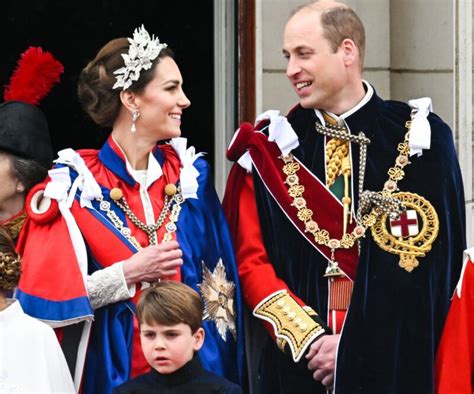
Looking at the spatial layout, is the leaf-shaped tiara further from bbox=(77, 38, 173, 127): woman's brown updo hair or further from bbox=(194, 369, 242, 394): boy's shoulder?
bbox=(194, 369, 242, 394): boy's shoulder

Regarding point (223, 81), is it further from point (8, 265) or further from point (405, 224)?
point (8, 265)

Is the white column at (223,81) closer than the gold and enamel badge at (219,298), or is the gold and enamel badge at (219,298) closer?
the gold and enamel badge at (219,298)

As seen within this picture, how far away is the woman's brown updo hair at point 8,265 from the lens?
5895 millimetres

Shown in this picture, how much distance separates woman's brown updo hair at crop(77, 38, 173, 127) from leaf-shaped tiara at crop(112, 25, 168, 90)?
23 millimetres

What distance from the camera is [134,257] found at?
6.25 metres

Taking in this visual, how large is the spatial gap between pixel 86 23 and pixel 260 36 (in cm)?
107

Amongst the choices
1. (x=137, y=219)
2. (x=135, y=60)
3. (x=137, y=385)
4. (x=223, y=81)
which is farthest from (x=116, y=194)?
(x=223, y=81)

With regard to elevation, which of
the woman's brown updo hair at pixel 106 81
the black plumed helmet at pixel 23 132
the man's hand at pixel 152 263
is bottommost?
the man's hand at pixel 152 263

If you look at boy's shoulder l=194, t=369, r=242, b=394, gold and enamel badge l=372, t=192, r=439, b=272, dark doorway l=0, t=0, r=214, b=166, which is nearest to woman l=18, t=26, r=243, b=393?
boy's shoulder l=194, t=369, r=242, b=394

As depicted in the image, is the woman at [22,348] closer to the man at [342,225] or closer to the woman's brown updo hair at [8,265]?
the woman's brown updo hair at [8,265]

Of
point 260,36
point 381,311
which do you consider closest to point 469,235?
point 260,36

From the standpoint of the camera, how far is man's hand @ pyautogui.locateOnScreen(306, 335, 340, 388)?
6273mm

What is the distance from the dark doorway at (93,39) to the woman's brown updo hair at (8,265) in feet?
8.64

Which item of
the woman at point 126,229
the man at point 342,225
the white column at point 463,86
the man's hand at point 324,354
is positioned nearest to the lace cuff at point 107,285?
the woman at point 126,229
